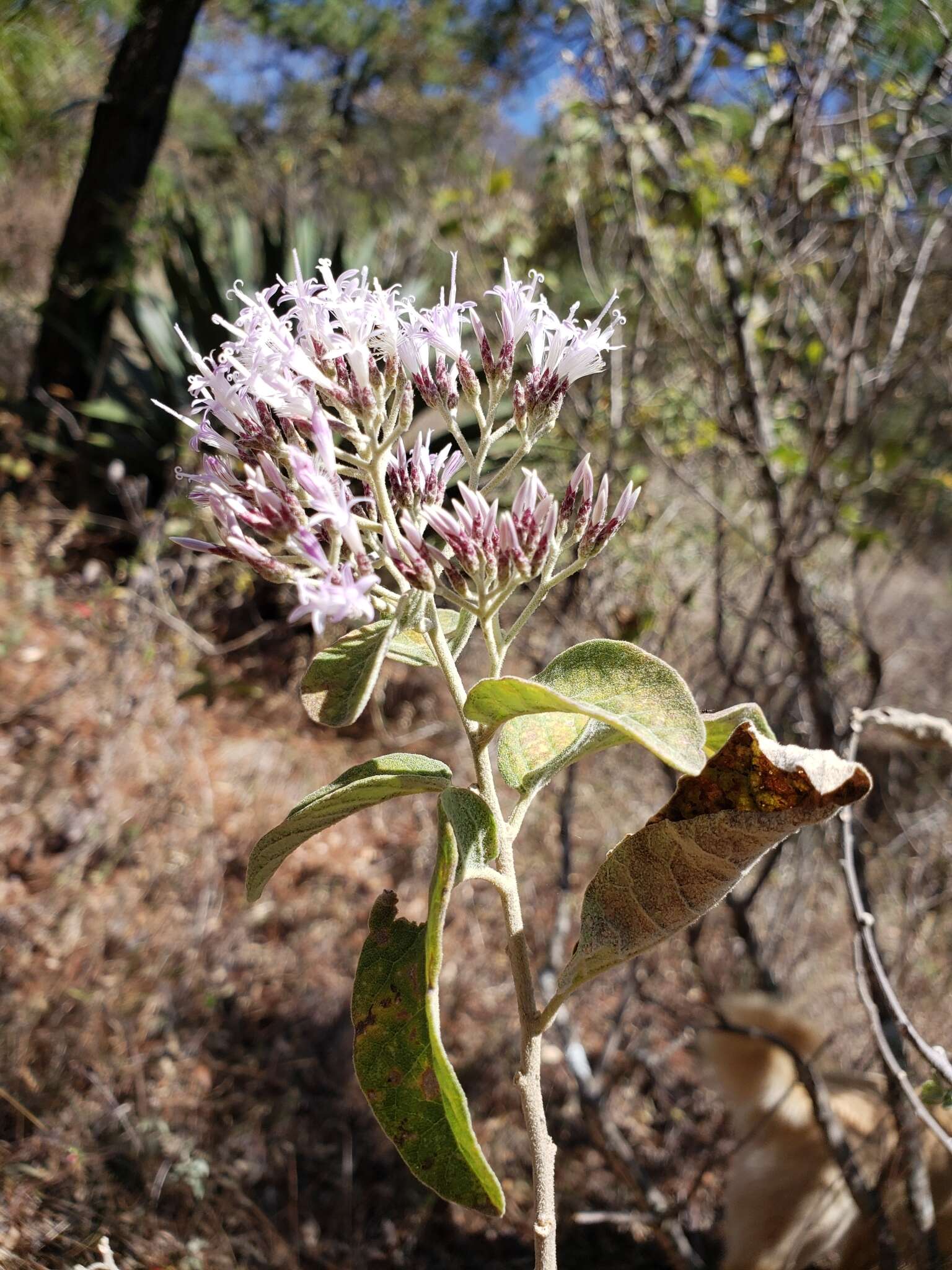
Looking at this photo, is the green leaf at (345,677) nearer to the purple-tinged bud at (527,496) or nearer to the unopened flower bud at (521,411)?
the purple-tinged bud at (527,496)

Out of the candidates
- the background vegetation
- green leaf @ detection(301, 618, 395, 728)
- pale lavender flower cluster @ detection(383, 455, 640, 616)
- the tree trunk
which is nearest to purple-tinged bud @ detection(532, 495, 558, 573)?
pale lavender flower cluster @ detection(383, 455, 640, 616)

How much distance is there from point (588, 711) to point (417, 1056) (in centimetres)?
30

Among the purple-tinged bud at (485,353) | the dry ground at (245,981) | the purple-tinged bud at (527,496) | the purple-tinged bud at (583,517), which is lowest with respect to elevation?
the dry ground at (245,981)

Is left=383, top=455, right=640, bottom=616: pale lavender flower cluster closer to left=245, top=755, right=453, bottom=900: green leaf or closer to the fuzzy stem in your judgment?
the fuzzy stem

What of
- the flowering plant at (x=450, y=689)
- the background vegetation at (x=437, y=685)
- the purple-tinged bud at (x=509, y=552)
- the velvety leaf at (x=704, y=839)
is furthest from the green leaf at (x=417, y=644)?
the background vegetation at (x=437, y=685)

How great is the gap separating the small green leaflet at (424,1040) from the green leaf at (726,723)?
21 centimetres

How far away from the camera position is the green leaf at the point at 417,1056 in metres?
0.58

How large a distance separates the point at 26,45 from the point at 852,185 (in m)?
2.97

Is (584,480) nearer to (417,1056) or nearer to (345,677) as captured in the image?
(345,677)

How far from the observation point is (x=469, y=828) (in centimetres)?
65

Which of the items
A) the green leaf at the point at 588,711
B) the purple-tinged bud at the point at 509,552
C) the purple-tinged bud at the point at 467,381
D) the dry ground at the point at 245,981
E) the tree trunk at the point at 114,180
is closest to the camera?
the green leaf at the point at 588,711

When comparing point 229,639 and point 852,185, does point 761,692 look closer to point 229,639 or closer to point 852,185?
point 852,185

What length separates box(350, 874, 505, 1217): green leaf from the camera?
0.58 metres

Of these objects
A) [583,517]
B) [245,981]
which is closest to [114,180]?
[245,981]
